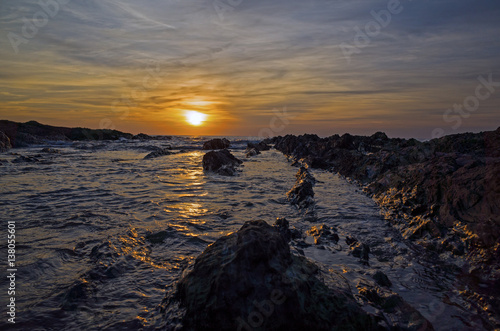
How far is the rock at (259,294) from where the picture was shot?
2514 mm

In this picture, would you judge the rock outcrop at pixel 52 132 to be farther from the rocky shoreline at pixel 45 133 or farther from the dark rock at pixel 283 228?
the dark rock at pixel 283 228

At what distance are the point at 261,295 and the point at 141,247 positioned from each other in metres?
3.17

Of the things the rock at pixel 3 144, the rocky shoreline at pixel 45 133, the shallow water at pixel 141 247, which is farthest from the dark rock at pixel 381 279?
the rocky shoreline at pixel 45 133

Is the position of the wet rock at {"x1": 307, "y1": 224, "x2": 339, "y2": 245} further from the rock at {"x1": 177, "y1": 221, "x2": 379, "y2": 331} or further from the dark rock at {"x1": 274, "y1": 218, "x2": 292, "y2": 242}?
the rock at {"x1": 177, "y1": 221, "x2": 379, "y2": 331}

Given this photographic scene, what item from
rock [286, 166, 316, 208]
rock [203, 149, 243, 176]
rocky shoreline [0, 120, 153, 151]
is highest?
rocky shoreline [0, 120, 153, 151]

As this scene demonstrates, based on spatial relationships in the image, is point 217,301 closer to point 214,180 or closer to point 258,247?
point 258,247

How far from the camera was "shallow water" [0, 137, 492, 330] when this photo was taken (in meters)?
3.13

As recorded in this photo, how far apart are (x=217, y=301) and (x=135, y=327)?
1085mm

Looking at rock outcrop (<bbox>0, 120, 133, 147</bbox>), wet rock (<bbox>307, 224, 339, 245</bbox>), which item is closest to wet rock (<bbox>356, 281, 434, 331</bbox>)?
wet rock (<bbox>307, 224, 339, 245</bbox>)

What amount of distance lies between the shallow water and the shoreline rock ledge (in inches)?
19.2

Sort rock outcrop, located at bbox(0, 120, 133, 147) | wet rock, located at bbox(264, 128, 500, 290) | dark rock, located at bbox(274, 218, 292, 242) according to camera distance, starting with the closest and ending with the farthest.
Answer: wet rock, located at bbox(264, 128, 500, 290), dark rock, located at bbox(274, 218, 292, 242), rock outcrop, located at bbox(0, 120, 133, 147)

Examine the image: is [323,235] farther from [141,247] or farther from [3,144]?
[3,144]

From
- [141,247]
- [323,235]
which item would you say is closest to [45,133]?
[141,247]

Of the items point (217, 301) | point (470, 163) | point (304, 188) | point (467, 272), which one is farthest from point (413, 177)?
point (217, 301)
